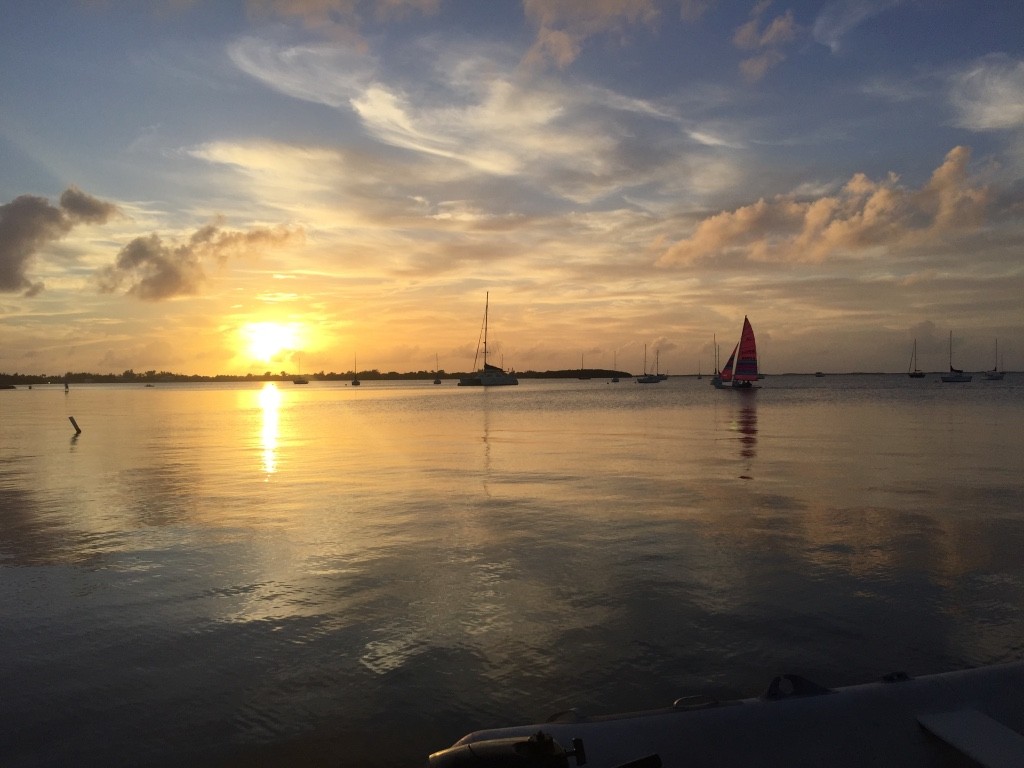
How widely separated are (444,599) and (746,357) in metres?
99.5

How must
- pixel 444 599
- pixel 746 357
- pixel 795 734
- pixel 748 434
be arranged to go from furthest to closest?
pixel 746 357, pixel 748 434, pixel 444 599, pixel 795 734

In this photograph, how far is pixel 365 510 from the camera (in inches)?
628

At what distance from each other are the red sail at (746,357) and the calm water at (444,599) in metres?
75.3

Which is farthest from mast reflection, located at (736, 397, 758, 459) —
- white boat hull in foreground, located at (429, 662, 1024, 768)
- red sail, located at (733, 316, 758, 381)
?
red sail, located at (733, 316, 758, 381)

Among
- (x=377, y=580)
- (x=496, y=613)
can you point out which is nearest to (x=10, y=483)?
(x=377, y=580)

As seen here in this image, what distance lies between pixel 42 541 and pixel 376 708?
9.99m

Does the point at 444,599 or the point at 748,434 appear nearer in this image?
the point at 444,599

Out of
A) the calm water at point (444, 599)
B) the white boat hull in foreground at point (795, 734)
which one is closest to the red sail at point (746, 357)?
the calm water at point (444, 599)

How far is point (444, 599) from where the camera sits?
9.41m

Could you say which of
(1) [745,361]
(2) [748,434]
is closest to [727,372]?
(1) [745,361]

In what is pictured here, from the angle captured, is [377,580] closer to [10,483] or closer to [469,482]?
[469,482]

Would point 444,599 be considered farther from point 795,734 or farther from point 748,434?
point 748,434

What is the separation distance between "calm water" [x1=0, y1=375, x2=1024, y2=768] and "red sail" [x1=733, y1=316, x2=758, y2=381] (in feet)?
247

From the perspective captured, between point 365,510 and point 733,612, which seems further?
point 365,510
